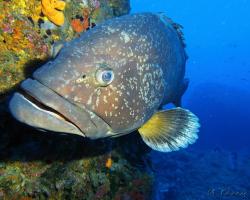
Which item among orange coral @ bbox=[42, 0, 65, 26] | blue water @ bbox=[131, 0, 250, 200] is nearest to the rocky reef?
orange coral @ bbox=[42, 0, 65, 26]

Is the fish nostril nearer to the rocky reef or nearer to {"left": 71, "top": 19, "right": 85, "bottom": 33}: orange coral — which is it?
the rocky reef

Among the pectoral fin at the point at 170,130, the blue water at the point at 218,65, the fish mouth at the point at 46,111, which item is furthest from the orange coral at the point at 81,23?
the blue water at the point at 218,65

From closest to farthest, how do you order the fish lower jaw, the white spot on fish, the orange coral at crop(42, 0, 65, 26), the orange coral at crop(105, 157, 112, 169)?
1. the fish lower jaw
2. the white spot on fish
3. the orange coral at crop(42, 0, 65, 26)
4. the orange coral at crop(105, 157, 112, 169)

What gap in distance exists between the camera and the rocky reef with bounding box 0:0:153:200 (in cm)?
466

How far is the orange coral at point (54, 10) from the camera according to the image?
A: 17.1 feet

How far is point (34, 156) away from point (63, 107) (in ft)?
8.04

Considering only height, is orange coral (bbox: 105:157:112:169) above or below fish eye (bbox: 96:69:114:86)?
below

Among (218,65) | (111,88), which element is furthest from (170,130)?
(218,65)

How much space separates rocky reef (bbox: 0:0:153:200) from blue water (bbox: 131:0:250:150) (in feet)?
64.1

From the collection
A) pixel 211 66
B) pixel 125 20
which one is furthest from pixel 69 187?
pixel 211 66

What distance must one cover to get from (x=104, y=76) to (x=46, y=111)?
2.60 ft

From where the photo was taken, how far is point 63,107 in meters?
2.72

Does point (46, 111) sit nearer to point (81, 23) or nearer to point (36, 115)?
point (36, 115)

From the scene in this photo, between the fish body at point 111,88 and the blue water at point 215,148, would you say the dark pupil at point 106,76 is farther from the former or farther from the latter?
the blue water at point 215,148
